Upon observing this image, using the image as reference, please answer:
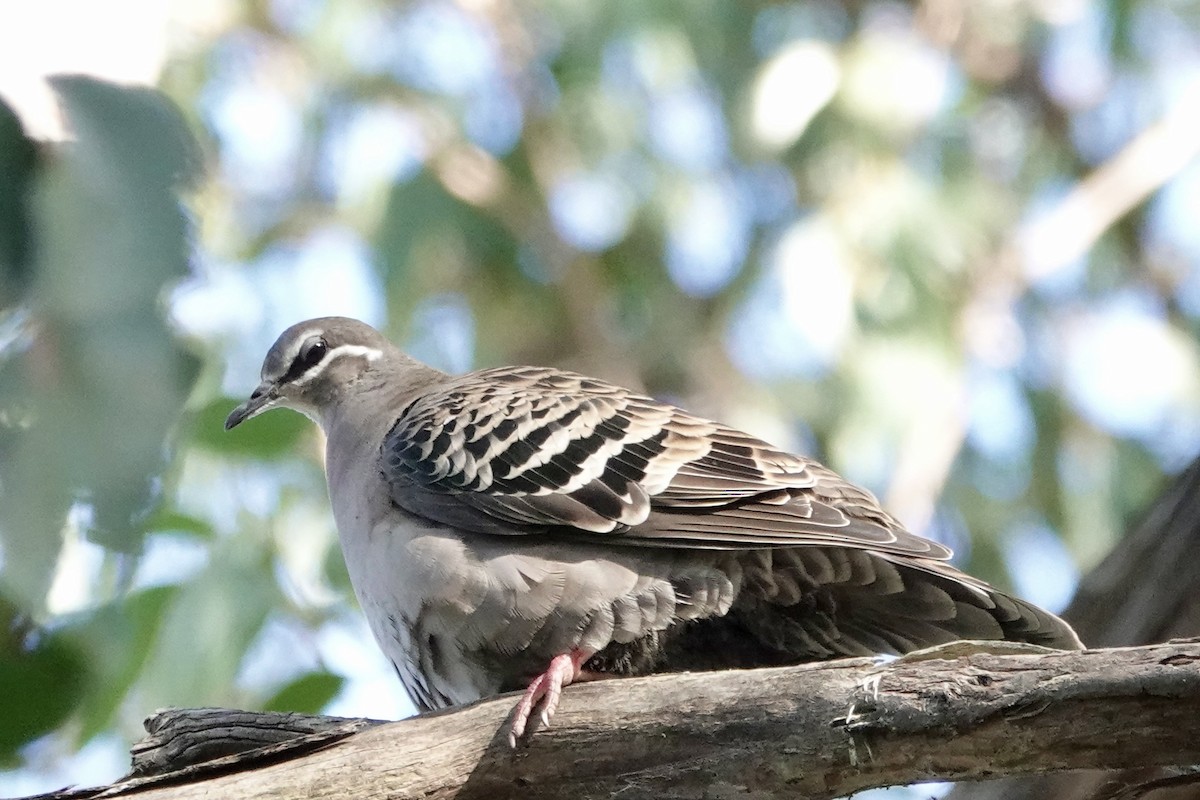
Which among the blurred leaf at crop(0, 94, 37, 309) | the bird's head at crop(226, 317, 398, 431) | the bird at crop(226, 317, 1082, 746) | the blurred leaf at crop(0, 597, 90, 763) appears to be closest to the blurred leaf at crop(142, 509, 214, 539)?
the bird at crop(226, 317, 1082, 746)

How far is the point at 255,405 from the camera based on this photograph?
4785 mm

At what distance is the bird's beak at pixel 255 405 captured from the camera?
4.42 meters

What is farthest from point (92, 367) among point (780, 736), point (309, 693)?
point (309, 693)

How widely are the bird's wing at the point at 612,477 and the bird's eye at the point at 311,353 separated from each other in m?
0.83

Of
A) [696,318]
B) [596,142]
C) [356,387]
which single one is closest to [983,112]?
[696,318]

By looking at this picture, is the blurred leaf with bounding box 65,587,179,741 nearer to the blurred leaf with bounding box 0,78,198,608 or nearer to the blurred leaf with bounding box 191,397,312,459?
the blurred leaf with bounding box 0,78,198,608

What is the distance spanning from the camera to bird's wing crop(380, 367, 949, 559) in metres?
3.46

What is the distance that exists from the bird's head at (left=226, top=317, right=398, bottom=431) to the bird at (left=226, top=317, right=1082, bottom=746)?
3.47 feet

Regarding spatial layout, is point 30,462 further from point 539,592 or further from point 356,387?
point 356,387

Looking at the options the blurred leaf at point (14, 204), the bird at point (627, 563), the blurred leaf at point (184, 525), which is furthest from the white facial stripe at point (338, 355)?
the blurred leaf at point (14, 204)

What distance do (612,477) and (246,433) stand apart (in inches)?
50.4

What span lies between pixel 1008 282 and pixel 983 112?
1.96 meters

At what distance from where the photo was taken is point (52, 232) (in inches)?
66.5

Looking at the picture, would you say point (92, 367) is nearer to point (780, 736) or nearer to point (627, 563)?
point (780, 736)
